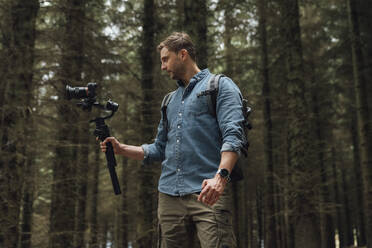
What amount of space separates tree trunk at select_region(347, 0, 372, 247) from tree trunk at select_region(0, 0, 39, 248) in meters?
7.95

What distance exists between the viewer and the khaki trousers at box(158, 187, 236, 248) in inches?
108

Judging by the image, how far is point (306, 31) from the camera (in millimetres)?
15953

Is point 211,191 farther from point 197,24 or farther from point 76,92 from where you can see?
point 197,24

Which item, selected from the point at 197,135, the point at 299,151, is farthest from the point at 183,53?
the point at 299,151

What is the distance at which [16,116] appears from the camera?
6723 mm

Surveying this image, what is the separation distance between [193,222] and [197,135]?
25.6 inches

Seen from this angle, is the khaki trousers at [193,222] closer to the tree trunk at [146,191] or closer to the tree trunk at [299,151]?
the tree trunk at [299,151]

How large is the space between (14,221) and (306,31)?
13.3 metres

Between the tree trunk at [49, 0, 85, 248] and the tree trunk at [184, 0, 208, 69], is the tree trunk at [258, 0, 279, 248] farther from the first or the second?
the tree trunk at [49, 0, 85, 248]

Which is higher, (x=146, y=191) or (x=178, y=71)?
(x=178, y=71)

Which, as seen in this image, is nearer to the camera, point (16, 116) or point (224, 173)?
point (224, 173)

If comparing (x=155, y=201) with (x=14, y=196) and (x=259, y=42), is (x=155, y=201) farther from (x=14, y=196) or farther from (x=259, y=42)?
(x=259, y=42)

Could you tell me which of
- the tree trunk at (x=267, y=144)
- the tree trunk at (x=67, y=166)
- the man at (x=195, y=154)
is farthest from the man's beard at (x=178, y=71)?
the tree trunk at (x=267, y=144)

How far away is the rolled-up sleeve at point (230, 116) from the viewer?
2.71 meters
